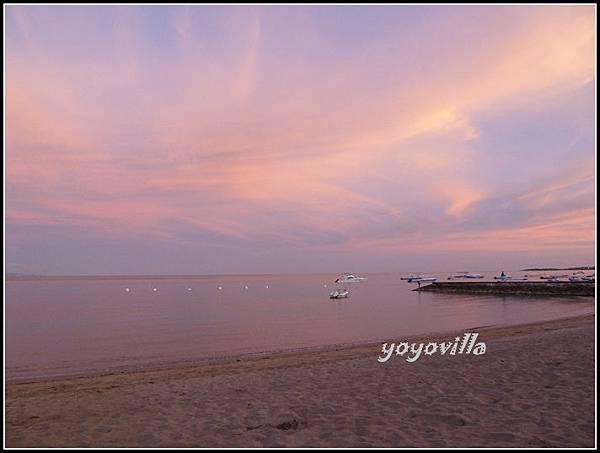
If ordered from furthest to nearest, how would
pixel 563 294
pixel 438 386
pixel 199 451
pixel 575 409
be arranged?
1. pixel 563 294
2. pixel 438 386
3. pixel 575 409
4. pixel 199 451

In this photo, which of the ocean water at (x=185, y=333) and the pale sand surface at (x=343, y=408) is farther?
the ocean water at (x=185, y=333)

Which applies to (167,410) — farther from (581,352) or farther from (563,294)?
(563,294)

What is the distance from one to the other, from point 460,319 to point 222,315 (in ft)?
70.4

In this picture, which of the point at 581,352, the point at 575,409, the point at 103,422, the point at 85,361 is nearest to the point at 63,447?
the point at 103,422

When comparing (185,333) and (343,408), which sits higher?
(343,408)

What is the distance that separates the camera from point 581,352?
13.8 m

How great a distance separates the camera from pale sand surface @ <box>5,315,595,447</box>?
7.56 meters

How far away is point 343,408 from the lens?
9.24m

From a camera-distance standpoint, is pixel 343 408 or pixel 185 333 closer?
pixel 343 408

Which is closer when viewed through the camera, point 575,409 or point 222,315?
point 575,409

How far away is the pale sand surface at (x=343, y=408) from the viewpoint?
24.8 ft

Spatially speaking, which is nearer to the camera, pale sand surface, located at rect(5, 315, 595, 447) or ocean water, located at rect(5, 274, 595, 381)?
pale sand surface, located at rect(5, 315, 595, 447)

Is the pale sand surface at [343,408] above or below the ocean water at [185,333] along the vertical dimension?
above

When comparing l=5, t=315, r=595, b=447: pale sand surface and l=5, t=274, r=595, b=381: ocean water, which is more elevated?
l=5, t=315, r=595, b=447: pale sand surface
